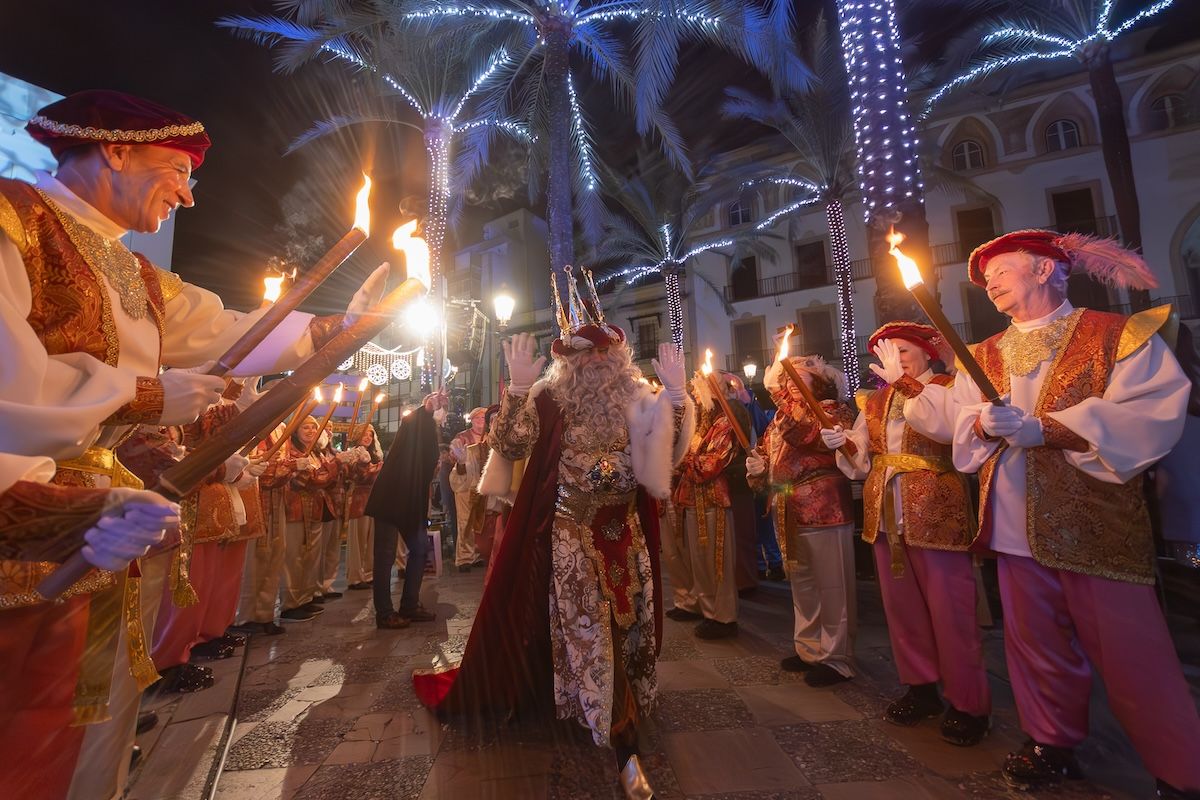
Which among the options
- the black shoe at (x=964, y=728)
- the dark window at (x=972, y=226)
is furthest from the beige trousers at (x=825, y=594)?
the dark window at (x=972, y=226)

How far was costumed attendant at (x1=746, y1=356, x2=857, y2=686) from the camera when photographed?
4051 mm

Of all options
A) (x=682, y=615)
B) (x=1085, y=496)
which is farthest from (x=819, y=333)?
(x=1085, y=496)

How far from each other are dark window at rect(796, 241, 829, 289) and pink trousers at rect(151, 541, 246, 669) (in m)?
26.5

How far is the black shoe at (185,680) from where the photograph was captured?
159 inches

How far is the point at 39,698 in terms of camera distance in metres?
1.44

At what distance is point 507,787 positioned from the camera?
274cm

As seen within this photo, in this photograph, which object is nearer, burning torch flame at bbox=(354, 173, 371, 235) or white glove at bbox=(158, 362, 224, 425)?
white glove at bbox=(158, 362, 224, 425)

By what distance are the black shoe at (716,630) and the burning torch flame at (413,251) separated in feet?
14.3

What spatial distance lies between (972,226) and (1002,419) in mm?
26517

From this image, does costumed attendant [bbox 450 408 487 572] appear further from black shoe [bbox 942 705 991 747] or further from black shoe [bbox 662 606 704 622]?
black shoe [bbox 942 705 991 747]

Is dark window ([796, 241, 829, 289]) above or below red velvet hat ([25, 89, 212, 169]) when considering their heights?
above

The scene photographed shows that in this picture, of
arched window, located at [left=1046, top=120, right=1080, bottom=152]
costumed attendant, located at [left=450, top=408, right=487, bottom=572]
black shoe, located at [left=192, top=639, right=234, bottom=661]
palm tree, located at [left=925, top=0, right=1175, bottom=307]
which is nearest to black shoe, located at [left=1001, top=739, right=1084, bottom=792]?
black shoe, located at [left=192, top=639, right=234, bottom=661]

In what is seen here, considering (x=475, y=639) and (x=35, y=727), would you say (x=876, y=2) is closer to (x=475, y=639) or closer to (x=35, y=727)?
(x=475, y=639)

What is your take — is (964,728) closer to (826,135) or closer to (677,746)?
(677,746)
